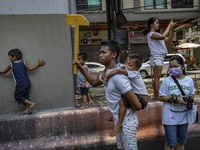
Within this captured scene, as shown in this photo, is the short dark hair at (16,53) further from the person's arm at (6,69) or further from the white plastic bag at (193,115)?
the white plastic bag at (193,115)

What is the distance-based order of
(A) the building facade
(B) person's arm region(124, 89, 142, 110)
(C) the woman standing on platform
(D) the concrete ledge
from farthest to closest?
(A) the building facade, (C) the woman standing on platform, (D) the concrete ledge, (B) person's arm region(124, 89, 142, 110)

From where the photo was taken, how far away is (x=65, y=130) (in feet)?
11.0

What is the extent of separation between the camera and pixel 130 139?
213 cm

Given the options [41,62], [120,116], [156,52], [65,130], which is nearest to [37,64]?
[41,62]

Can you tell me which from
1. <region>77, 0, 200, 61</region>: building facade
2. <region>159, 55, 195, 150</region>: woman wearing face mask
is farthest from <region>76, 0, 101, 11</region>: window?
<region>159, 55, 195, 150</region>: woman wearing face mask

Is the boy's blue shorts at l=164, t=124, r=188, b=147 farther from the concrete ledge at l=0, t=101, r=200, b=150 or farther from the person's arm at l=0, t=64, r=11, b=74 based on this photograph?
the person's arm at l=0, t=64, r=11, b=74

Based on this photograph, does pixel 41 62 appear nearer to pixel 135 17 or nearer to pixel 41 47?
pixel 41 47

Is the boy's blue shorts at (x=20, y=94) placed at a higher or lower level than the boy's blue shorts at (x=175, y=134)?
higher

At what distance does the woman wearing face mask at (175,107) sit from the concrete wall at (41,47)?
1.95m

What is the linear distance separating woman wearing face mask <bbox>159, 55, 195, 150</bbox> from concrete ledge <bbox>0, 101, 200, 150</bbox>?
2.54 ft

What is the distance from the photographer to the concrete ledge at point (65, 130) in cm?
321

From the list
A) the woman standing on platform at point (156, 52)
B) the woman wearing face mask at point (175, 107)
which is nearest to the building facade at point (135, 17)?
the woman standing on platform at point (156, 52)

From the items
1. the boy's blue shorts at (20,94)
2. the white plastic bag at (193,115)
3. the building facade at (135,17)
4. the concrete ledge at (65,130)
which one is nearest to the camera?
the white plastic bag at (193,115)

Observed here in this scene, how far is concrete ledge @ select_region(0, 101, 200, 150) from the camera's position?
10.5 feet
